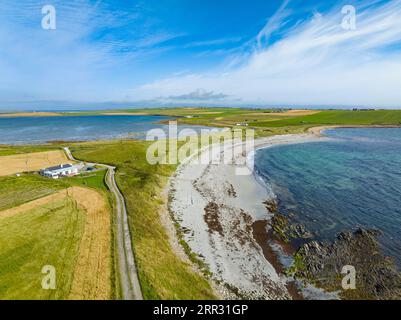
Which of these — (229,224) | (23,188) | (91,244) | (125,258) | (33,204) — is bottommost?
(229,224)

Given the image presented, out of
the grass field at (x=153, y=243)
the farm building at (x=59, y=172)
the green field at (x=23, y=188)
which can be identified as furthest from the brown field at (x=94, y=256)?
the farm building at (x=59, y=172)

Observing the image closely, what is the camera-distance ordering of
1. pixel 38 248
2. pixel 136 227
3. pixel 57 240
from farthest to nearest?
pixel 136 227
pixel 57 240
pixel 38 248

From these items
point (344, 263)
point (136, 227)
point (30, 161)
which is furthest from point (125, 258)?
point (30, 161)

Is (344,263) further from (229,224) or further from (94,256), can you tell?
(94,256)

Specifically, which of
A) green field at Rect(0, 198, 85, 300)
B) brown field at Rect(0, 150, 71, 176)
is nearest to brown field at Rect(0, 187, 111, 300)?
green field at Rect(0, 198, 85, 300)

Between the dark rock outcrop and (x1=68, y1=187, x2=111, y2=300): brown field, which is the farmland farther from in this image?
the dark rock outcrop
